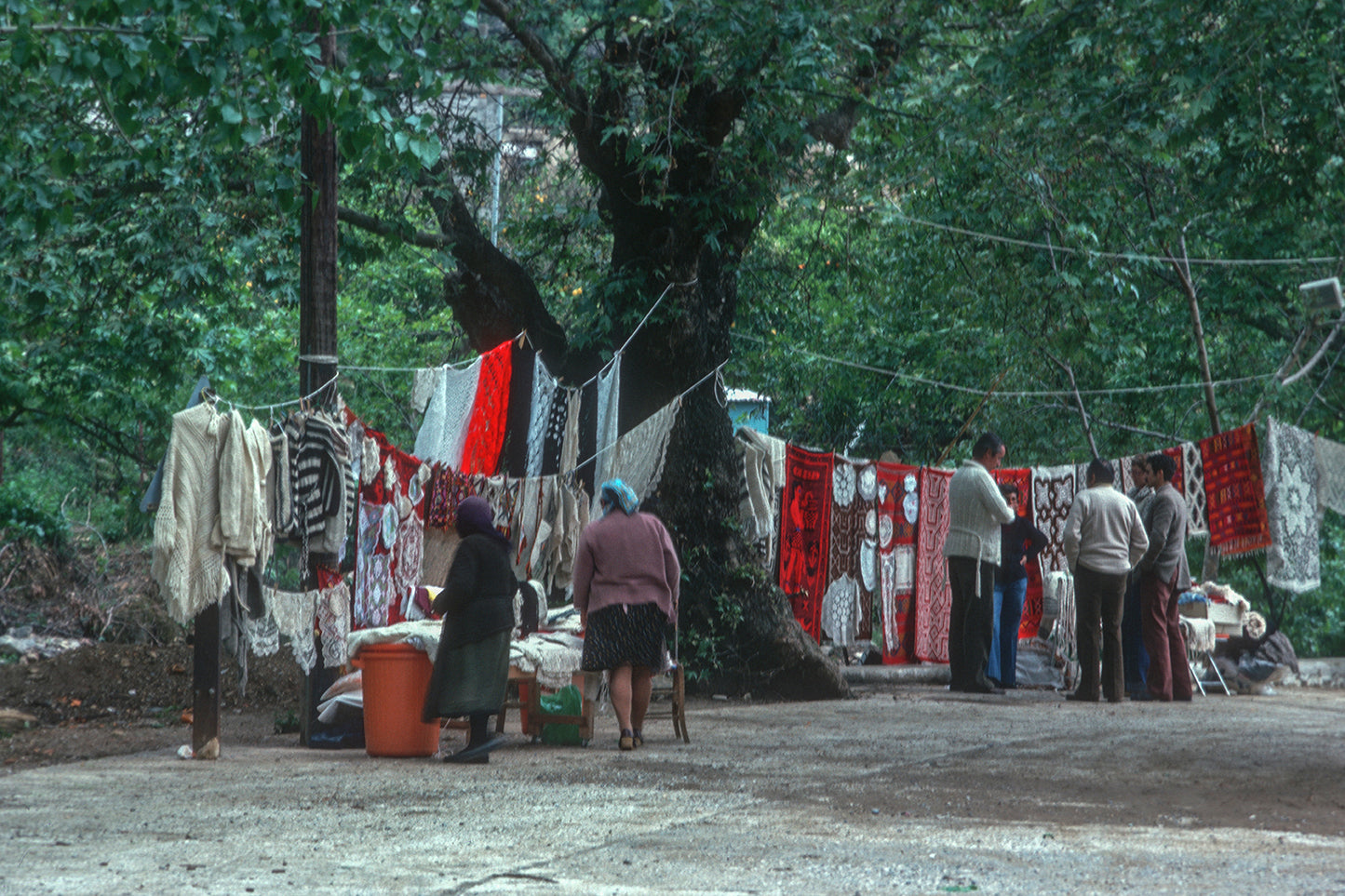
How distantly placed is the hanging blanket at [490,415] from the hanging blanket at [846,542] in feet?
A: 13.5

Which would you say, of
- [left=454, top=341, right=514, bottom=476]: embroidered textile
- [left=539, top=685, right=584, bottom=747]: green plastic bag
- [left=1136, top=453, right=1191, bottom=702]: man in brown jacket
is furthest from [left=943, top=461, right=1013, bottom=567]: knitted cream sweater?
[left=539, top=685, right=584, bottom=747]: green plastic bag

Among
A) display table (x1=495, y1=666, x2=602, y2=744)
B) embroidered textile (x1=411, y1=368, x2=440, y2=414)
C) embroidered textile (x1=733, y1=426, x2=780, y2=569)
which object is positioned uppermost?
embroidered textile (x1=411, y1=368, x2=440, y2=414)

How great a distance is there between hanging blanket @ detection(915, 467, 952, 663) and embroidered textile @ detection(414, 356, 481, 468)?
19.3ft

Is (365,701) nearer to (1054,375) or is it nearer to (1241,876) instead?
(1241,876)

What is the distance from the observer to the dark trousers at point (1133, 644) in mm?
11977

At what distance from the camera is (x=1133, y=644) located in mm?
12211

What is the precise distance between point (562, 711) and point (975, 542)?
449 centimetres

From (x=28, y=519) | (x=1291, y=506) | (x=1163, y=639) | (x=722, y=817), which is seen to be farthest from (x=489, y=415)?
(x=28, y=519)

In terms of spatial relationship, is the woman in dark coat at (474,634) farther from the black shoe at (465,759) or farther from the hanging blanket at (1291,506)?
the hanging blanket at (1291,506)

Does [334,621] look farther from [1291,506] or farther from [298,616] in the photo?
[1291,506]

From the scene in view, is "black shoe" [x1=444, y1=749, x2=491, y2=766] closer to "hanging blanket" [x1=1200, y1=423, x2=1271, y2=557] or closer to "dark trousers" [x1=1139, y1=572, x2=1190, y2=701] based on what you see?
"dark trousers" [x1=1139, y1=572, x2=1190, y2=701]

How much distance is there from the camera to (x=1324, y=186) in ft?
26.0

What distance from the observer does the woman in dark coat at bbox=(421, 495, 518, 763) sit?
757 cm

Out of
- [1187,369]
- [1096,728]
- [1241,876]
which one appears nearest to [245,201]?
[1096,728]
